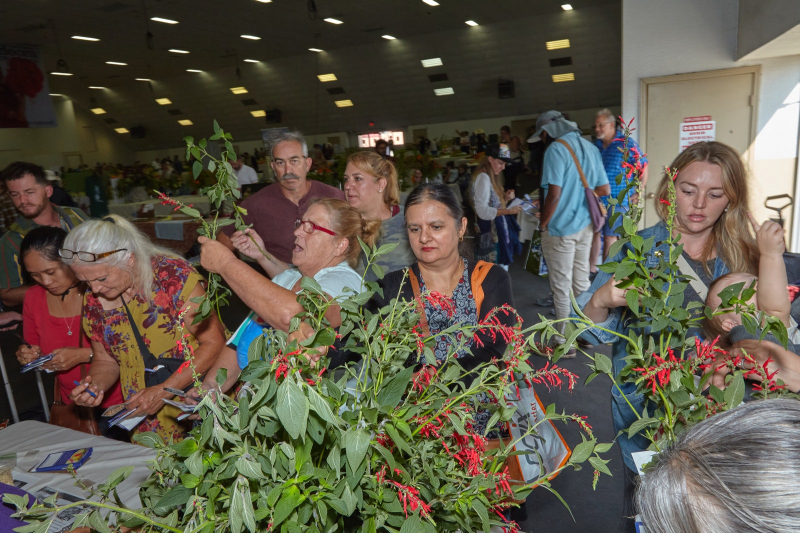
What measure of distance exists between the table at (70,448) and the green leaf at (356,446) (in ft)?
3.68

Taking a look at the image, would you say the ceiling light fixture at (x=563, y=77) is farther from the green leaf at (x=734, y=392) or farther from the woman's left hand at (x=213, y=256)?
the green leaf at (x=734, y=392)

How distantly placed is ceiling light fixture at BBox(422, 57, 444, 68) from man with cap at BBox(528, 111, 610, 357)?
10919 mm

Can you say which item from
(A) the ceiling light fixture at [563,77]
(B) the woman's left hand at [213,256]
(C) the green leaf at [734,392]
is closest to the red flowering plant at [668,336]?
(C) the green leaf at [734,392]

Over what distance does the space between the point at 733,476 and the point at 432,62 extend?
14.9 m

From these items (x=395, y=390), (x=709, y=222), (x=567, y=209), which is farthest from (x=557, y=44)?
(x=395, y=390)

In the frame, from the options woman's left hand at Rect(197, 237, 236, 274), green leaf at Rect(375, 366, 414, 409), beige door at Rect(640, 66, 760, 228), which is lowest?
green leaf at Rect(375, 366, 414, 409)

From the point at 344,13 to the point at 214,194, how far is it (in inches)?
414

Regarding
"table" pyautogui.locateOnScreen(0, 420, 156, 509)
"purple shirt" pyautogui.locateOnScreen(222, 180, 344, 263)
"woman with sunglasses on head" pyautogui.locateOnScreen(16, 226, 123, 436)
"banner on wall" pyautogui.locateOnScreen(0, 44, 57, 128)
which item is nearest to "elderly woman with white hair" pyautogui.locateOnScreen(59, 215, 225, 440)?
"table" pyautogui.locateOnScreen(0, 420, 156, 509)

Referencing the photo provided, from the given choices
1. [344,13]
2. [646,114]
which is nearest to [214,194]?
[646,114]

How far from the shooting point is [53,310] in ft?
7.86

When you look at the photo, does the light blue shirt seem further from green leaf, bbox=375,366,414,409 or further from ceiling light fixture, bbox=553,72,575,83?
ceiling light fixture, bbox=553,72,575,83

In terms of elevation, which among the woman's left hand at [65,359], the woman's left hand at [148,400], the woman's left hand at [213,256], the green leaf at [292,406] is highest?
the woman's left hand at [213,256]

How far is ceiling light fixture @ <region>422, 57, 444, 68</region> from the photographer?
46.0 feet

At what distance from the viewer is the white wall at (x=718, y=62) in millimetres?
4191
